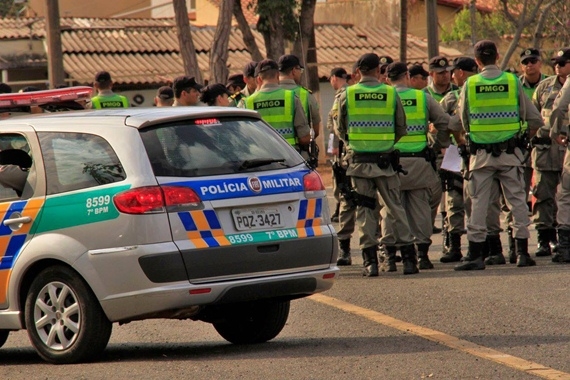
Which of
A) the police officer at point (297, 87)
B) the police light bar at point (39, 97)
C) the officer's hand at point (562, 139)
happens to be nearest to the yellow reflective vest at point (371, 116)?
the police officer at point (297, 87)

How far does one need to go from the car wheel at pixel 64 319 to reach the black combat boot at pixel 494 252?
555cm

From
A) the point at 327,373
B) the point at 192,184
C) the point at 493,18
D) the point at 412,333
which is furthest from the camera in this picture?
the point at 493,18

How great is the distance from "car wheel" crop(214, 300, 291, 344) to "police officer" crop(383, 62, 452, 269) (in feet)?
12.3

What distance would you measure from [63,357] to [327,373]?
173 cm

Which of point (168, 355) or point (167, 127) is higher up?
point (167, 127)

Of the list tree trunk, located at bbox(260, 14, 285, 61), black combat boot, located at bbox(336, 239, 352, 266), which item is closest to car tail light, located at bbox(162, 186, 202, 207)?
black combat boot, located at bbox(336, 239, 352, 266)

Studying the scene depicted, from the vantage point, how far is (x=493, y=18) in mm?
42500

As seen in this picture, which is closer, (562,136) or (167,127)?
(167,127)

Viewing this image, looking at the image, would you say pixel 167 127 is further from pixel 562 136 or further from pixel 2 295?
pixel 562 136

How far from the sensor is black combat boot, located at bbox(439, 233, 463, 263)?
13031 mm

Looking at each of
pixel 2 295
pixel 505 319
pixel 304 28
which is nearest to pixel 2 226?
pixel 2 295

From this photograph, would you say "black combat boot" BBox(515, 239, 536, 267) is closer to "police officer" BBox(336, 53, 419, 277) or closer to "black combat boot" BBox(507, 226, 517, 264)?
"black combat boot" BBox(507, 226, 517, 264)

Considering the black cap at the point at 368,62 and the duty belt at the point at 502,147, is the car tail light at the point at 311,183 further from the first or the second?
the duty belt at the point at 502,147

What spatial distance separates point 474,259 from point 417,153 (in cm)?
119
